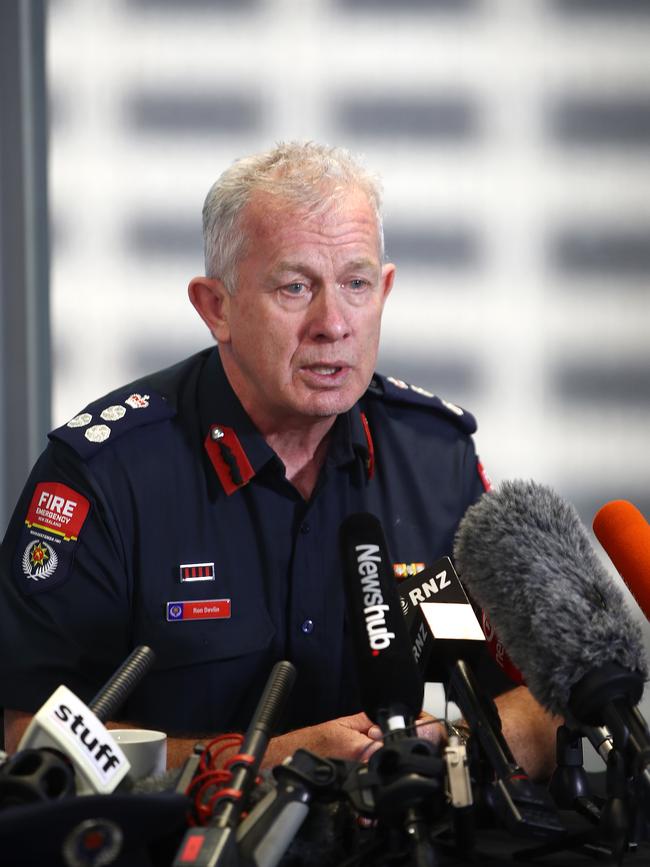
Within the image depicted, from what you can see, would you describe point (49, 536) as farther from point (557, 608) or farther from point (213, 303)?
point (557, 608)

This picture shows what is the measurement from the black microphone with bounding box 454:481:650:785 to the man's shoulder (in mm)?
676

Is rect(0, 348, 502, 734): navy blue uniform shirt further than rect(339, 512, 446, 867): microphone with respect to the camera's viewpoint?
Yes

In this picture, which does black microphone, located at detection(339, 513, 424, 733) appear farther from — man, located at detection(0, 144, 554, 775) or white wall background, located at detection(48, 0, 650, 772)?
white wall background, located at detection(48, 0, 650, 772)

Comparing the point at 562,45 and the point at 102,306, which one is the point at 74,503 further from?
the point at 562,45

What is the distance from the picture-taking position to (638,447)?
2.79 meters

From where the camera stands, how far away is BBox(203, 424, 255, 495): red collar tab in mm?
1677

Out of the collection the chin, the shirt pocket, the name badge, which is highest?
the chin

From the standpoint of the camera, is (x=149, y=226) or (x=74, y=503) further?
(x=149, y=226)

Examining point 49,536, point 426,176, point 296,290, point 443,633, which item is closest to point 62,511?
point 49,536

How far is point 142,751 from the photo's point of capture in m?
1.06

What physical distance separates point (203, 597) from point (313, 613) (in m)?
0.16

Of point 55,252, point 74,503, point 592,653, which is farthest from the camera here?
point 55,252

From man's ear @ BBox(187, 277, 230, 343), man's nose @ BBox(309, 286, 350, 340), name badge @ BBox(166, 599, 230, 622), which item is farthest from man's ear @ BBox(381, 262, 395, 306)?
name badge @ BBox(166, 599, 230, 622)

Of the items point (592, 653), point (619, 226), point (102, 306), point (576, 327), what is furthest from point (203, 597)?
point (619, 226)
